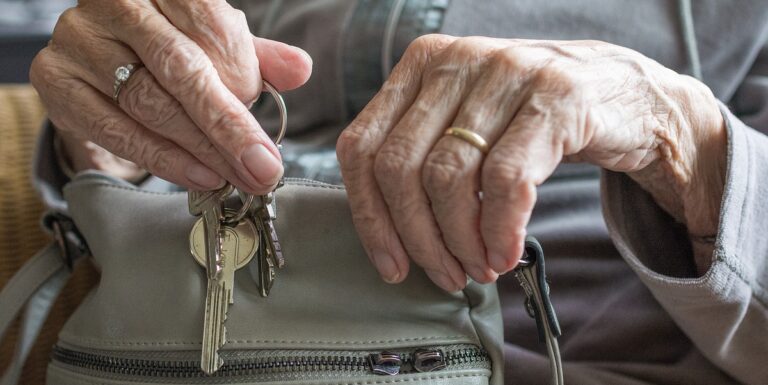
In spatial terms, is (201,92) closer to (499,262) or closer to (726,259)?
(499,262)

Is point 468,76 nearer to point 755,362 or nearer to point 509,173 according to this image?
point 509,173

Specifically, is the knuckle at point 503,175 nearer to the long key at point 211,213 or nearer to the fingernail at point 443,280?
the fingernail at point 443,280

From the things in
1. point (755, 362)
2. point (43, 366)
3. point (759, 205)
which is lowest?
point (43, 366)

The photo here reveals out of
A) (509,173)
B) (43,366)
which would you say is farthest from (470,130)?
(43,366)

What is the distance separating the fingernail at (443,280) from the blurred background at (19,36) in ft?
5.04

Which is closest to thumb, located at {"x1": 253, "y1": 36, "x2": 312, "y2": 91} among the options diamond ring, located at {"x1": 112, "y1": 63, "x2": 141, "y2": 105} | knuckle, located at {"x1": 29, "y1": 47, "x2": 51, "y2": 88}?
diamond ring, located at {"x1": 112, "y1": 63, "x2": 141, "y2": 105}

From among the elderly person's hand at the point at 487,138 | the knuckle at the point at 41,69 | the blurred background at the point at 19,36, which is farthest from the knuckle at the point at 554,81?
the blurred background at the point at 19,36

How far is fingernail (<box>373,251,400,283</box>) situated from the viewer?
1.77 feet

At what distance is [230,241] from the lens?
1.91 ft

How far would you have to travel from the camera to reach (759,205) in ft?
1.94

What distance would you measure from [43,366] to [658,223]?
695 mm

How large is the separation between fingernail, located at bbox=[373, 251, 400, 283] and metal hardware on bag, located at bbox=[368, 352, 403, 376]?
0.18 ft

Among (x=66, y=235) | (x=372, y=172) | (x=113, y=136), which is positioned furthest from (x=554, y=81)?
(x=66, y=235)

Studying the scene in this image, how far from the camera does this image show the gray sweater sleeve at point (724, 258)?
0.57 m
